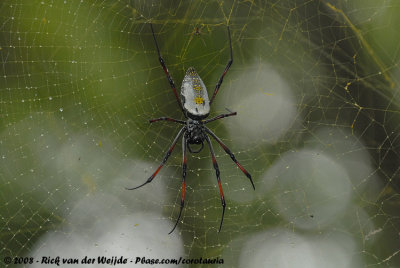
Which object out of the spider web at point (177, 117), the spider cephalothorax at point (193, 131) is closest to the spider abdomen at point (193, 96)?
the spider cephalothorax at point (193, 131)

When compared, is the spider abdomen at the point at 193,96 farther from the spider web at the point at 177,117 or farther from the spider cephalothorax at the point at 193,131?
the spider web at the point at 177,117

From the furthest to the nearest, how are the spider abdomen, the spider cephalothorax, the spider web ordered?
the spider web
the spider cephalothorax
the spider abdomen

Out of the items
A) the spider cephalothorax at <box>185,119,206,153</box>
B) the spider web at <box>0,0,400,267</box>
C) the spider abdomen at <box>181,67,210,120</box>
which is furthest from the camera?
the spider web at <box>0,0,400,267</box>

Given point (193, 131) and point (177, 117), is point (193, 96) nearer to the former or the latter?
point (193, 131)

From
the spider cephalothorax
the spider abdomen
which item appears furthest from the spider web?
the spider abdomen

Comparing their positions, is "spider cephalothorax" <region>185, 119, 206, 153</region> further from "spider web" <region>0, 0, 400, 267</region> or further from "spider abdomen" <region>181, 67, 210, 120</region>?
"spider web" <region>0, 0, 400, 267</region>

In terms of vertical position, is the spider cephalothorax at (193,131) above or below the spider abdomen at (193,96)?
below

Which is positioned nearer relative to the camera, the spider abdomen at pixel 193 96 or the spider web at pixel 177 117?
the spider abdomen at pixel 193 96
